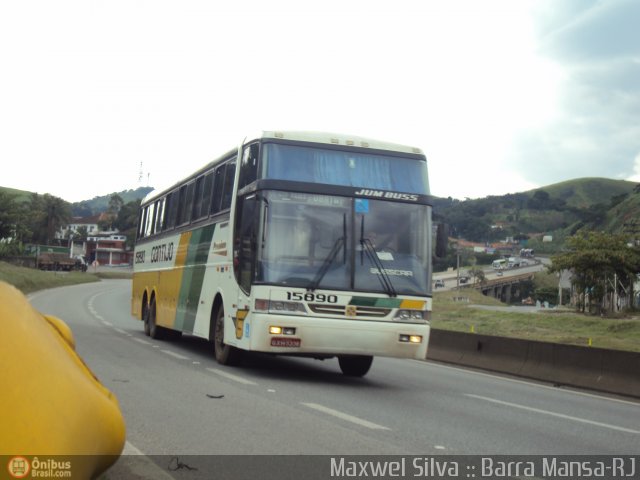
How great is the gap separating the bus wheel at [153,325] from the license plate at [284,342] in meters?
8.71

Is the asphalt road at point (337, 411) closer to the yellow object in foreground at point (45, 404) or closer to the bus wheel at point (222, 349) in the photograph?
the bus wheel at point (222, 349)

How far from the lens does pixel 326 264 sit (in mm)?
11961

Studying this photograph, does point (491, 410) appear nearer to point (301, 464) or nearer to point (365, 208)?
point (365, 208)

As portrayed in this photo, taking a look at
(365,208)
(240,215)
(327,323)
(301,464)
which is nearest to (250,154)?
(240,215)

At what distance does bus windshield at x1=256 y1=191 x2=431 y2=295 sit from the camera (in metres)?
11.9

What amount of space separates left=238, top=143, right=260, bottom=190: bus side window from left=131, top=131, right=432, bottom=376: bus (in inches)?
1.2

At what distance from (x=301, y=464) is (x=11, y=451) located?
3.13 metres

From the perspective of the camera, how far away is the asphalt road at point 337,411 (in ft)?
24.7

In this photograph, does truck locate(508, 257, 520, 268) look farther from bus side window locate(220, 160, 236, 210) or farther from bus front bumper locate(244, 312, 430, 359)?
bus front bumper locate(244, 312, 430, 359)

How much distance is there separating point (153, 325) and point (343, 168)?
919 cm

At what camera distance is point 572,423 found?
10.1 meters

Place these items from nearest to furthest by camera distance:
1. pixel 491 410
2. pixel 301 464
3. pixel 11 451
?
pixel 11 451 → pixel 301 464 → pixel 491 410

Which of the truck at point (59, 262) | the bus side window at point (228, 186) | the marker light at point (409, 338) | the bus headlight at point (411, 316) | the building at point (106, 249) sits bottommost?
the marker light at point (409, 338)

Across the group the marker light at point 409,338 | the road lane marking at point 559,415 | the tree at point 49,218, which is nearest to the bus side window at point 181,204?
the marker light at point 409,338
